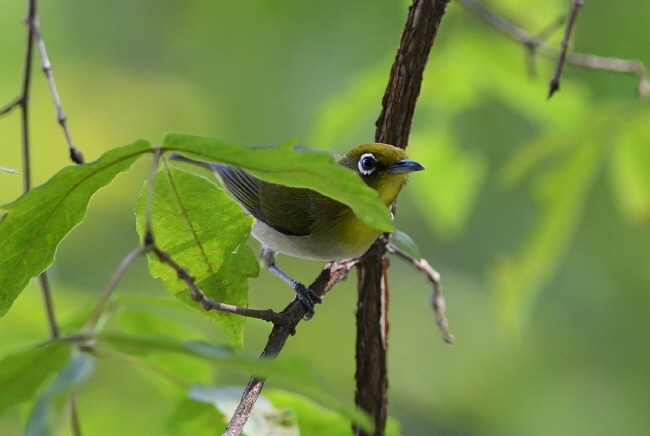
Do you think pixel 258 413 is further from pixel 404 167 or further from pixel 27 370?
pixel 404 167

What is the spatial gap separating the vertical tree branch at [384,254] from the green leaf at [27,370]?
1.22 meters

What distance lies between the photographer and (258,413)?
7.06 feet

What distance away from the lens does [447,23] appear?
3518 millimetres

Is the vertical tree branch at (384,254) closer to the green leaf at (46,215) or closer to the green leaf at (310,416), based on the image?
the green leaf at (310,416)

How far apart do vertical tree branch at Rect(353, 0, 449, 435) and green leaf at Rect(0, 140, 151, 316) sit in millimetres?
1058

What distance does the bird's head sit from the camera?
9.62 feet

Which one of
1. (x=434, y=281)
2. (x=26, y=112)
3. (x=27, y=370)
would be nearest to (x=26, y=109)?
(x=26, y=112)

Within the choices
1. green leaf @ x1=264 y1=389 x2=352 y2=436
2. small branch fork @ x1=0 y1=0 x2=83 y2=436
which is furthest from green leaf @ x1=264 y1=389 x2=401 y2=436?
small branch fork @ x1=0 y1=0 x2=83 y2=436

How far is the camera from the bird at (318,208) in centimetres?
305

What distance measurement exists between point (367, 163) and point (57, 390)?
2.20m

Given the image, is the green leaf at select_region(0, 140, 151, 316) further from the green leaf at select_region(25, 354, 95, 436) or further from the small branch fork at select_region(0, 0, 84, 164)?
A: the small branch fork at select_region(0, 0, 84, 164)

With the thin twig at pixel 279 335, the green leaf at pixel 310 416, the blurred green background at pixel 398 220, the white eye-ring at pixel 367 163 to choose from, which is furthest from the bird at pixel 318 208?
the blurred green background at pixel 398 220

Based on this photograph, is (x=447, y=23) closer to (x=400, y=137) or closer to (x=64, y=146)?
(x=400, y=137)

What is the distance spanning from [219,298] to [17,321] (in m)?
1.99
